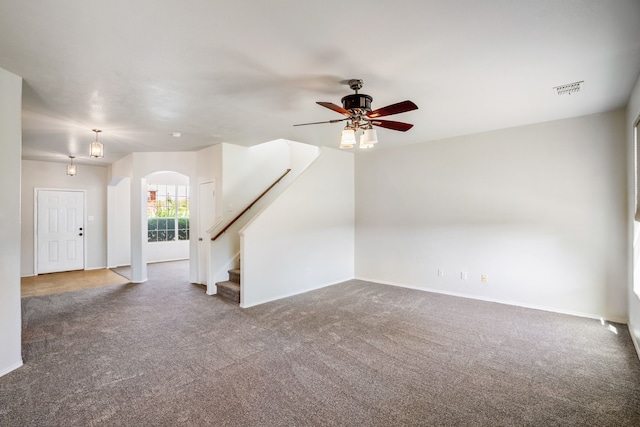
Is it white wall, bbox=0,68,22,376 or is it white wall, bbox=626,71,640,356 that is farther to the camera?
white wall, bbox=626,71,640,356

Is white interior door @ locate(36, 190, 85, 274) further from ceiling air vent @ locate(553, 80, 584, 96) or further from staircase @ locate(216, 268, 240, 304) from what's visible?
ceiling air vent @ locate(553, 80, 584, 96)

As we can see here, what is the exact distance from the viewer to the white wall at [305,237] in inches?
183

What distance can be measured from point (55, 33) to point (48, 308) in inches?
163

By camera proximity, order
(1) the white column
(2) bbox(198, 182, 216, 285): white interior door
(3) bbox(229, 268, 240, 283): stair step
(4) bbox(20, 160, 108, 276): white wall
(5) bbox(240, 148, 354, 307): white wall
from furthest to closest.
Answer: (4) bbox(20, 160, 108, 276): white wall
(1) the white column
(2) bbox(198, 182, 216, 285): white interior door
(3) bbox(229, 268, 240, 283): stair step
(5) bbox(240, 148, 354, 307): white wall

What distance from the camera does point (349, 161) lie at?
245 inches

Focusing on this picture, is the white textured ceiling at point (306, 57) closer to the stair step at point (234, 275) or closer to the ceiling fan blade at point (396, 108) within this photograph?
the ceiling fan blade at point (396, 108)

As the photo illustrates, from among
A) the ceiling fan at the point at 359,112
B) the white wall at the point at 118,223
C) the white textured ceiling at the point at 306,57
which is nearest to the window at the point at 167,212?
the white wall at the point at 118,223

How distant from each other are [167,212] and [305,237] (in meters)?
5.43

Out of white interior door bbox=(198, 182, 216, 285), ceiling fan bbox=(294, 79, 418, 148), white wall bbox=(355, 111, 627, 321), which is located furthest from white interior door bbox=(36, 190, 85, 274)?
ceiling fan bbox=(294, 79, 418, 148)

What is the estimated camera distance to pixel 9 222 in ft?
8.66

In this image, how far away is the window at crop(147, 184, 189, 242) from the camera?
8586mm

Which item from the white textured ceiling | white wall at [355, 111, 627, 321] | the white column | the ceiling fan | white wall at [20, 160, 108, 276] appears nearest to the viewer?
the white textured ceiling

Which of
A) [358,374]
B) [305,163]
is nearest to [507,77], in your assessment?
[358,374]

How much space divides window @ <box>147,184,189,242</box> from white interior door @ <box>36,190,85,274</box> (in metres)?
1.55
